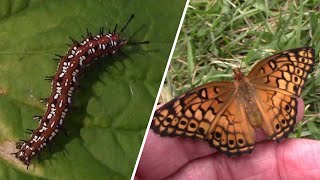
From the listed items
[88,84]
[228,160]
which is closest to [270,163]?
[228,160]

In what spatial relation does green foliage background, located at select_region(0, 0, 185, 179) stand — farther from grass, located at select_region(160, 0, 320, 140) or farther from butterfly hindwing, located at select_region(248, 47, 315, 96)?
butterfly hindwing, located at select_region(248, 47, 315, 96)

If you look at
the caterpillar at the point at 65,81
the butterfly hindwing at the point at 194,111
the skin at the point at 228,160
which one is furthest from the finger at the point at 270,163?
the caterpillar at the point at 65,81

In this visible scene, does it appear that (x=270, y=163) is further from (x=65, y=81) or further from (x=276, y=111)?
(x=65, y=81)

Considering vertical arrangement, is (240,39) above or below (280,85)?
above

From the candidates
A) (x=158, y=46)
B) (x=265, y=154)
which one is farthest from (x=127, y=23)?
(x=265, y=154)

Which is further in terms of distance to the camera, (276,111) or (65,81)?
(65,81)

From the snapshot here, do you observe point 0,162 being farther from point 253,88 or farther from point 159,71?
point 253,88

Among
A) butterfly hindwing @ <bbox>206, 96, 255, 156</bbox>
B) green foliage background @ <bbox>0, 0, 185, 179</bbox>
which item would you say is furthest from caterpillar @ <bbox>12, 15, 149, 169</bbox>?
butterfly hindwing @ <bbox>206, 96, 255, 156</bbox>

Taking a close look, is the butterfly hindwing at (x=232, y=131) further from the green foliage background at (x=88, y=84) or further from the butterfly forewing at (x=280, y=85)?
the green foliage background at (x=88, y=84)
